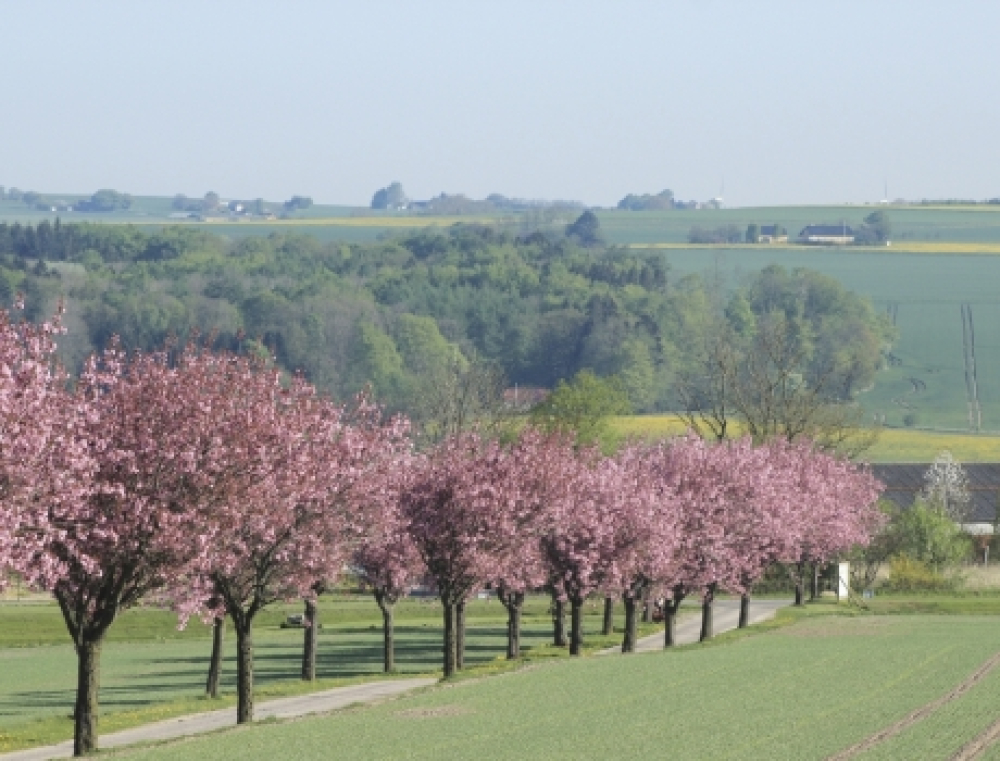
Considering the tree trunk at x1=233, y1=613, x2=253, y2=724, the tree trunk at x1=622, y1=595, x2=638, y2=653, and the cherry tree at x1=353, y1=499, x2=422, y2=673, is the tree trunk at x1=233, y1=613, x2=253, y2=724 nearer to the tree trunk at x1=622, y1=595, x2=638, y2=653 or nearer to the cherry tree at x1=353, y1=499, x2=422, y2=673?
the cherry tree at x1=353, y1=499, x2=422, y2=673

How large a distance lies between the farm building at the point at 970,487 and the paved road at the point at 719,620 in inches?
1286

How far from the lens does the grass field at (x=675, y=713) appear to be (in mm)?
41031

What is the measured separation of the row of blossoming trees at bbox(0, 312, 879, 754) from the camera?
40938 mm

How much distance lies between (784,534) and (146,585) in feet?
157

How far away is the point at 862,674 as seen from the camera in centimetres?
5938

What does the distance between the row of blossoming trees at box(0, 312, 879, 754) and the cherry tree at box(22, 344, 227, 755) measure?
0.05 m

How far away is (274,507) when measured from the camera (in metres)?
49.8

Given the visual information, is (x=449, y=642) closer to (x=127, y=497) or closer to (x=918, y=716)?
(x=918, y=716)

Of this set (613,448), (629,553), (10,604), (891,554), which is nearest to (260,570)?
(629,553)

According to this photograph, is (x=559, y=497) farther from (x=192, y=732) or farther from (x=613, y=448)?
(x=613, y=448)

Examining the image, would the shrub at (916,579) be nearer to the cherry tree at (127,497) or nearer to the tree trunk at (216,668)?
the tree trunk at (216,668)

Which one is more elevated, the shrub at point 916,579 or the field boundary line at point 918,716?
the field boundary line at point 918,716

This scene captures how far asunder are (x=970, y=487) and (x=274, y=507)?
109899mm

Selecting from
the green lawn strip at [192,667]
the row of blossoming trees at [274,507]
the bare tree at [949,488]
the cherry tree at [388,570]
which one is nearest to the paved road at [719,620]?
the green lawn strip at [192,667]
